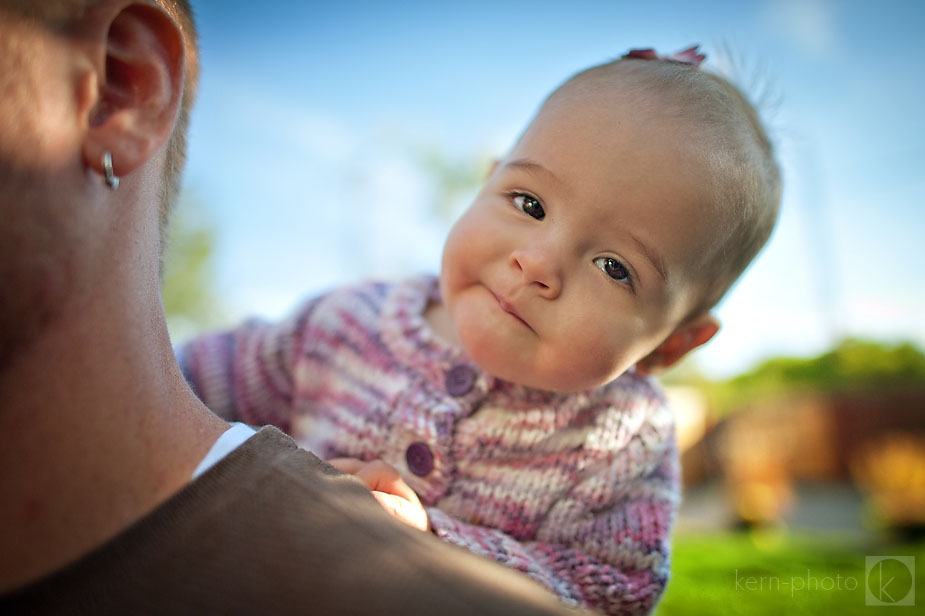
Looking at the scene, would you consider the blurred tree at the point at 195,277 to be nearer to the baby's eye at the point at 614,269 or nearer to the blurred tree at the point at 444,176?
the blurred tree at the point at 444,176

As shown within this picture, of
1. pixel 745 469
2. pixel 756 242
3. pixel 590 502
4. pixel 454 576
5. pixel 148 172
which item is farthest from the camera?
pixel 745 469

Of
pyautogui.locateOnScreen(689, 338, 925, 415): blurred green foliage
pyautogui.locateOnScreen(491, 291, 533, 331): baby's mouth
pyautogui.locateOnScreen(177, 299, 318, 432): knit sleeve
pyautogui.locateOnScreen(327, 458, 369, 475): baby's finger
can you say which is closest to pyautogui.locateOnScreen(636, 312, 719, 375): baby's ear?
pyautogui.locateOnScreen(491, 291, 533, 331): baby's mouth

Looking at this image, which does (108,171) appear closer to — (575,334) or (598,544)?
(575,334)

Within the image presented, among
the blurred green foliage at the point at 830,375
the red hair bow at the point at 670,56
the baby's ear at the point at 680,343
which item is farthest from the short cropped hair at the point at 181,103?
the blurred green foliage at the point at 830,375

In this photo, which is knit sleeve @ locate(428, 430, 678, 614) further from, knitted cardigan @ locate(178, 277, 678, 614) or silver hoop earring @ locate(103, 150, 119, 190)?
silver hoop earring @ locate(103, 150, 119, 190)

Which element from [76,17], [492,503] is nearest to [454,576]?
[492,503]

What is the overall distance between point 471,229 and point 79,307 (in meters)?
0.71

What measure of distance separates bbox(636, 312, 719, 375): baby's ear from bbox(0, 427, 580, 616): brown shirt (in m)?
0.76

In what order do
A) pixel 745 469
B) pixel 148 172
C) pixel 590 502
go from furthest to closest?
pixel 745 469 → pixel 590 502 → pixel 148 172

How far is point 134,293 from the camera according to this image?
1.06m

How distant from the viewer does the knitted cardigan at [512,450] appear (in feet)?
4.32

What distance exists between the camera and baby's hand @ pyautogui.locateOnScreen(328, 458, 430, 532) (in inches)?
46.6

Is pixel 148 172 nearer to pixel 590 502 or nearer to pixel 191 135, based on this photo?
pixel 191 135

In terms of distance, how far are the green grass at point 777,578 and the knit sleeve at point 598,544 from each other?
1.88m
